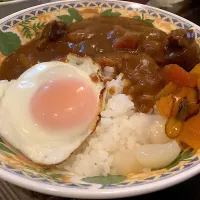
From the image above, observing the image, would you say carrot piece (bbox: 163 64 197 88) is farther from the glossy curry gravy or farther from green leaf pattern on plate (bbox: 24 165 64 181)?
green leaf pattern on plate (bbox: 24 165 64 181)

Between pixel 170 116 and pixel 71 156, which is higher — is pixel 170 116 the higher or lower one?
the higher one

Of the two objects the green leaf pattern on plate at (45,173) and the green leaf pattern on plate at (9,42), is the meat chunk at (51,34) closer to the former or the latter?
the green leaf pattern on plate at (9,42)

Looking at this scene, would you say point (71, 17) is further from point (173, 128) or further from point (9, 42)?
point (173, 128)

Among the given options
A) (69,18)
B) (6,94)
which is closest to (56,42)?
(69,18)

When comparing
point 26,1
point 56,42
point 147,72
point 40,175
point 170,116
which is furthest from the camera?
point 26,1

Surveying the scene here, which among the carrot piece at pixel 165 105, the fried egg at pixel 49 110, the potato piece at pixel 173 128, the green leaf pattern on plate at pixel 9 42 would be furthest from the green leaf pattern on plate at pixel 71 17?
the potato piece at pixel 173 128

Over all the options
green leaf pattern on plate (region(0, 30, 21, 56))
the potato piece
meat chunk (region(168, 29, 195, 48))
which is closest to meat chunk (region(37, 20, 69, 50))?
green leaf pattern on plate (region(0, 30, 21, 56))

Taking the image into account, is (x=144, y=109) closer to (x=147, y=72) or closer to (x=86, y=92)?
(x=147, y=72)
